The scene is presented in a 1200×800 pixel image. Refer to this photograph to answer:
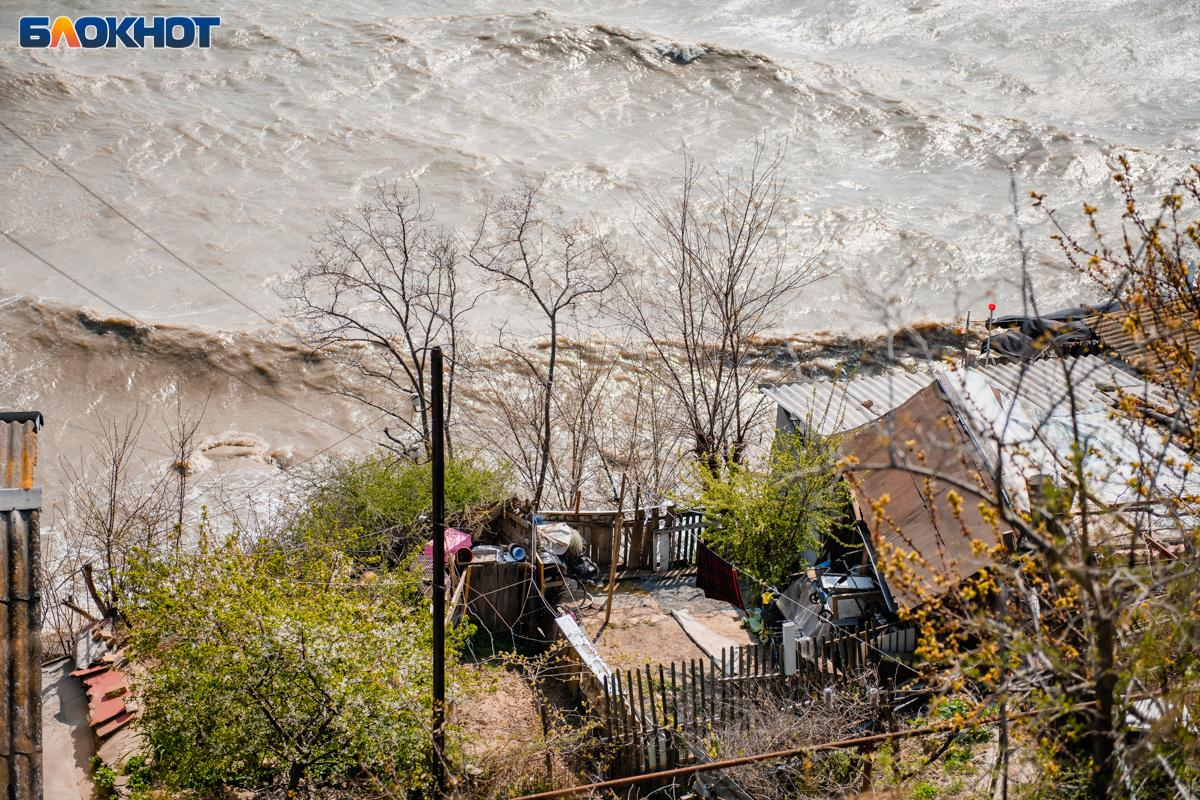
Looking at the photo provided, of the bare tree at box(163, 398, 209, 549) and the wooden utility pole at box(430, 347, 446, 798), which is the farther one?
the bare tree at box(163, 398, 209, 549)

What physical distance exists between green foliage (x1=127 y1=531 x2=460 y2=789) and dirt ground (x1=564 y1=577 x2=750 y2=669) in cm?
403

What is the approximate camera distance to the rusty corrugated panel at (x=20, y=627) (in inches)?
269

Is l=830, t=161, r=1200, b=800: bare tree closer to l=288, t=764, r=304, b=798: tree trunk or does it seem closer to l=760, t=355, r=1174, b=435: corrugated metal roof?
l=760, t=355, r=1174, b=435: corrugated metal roof

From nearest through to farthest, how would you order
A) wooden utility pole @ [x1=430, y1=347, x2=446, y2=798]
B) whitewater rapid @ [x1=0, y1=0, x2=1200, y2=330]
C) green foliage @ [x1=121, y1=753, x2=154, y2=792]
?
wooden utility pole @ [x1=430, y1=347, x2=446, y2=798] < green foliage @ [x1=121, y1=753, x2=154, y2=792] < whitewater rapid @ [x1=0, y1=0, x2=1200, y2=330]

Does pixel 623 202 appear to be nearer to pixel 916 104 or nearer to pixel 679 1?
pixel 916 104

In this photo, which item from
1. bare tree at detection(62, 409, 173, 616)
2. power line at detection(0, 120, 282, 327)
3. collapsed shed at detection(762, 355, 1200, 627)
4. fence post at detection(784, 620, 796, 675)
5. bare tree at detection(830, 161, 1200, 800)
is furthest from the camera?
power line at detection(0, 120, 282, 327)

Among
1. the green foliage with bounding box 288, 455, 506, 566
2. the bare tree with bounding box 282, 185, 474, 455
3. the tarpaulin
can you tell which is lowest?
the tarpaulin

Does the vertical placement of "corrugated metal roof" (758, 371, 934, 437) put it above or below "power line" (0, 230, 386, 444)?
below

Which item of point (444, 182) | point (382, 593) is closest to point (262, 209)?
point (444, 182)

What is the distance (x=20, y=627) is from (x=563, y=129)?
31.7 m

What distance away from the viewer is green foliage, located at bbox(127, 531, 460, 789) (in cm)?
905

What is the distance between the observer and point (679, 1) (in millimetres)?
46094

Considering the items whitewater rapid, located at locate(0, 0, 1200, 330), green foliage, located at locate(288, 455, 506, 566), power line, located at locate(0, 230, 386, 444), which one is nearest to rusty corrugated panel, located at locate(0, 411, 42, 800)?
green foliage, located at locate(288, 455, 506, 566)

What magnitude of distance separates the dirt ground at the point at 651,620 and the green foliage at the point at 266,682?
159 inches
